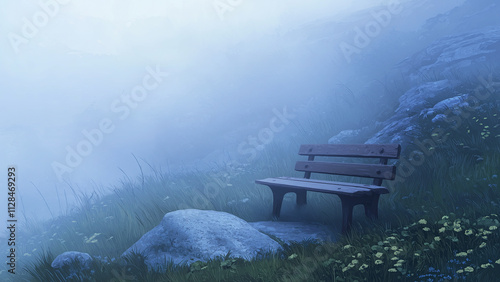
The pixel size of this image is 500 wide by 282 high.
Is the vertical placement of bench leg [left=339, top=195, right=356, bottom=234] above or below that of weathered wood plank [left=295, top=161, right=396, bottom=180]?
below

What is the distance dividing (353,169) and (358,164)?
96mm

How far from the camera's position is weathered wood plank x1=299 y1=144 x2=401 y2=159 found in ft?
15.0

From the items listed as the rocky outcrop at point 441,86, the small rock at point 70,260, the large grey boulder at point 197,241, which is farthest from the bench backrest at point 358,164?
the small rock at point 70,260

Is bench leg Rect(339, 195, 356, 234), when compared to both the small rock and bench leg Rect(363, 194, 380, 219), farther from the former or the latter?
the small rock

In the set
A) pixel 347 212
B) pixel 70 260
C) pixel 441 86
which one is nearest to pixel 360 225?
pixel 347 212

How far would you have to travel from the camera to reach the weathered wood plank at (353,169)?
442 centimetres

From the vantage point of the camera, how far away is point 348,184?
184 inches

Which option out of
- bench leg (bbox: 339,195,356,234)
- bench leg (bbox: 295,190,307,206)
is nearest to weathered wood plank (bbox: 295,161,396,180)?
bench leg (bbox: 295,190,307,206)

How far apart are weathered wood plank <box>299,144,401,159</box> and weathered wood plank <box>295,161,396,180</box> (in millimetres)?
175

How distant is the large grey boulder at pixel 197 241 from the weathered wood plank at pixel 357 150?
5.31 ft

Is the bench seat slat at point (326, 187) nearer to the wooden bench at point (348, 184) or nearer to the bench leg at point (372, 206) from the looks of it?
the wooden bench at point (348, 184)

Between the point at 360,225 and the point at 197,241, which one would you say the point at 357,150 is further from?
the point at 197,241

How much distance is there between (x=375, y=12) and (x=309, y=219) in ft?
36.7

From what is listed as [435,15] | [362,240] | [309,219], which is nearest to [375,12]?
[435,15]
